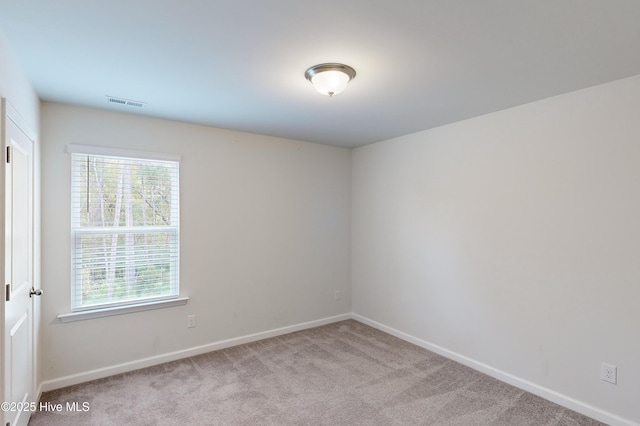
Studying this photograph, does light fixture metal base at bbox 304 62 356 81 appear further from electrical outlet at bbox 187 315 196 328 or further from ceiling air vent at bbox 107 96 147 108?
electrical outlet at bbox 187 315 196 328

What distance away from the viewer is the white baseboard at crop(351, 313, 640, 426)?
238 cm

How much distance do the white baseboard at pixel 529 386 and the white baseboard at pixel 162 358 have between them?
1278 mm

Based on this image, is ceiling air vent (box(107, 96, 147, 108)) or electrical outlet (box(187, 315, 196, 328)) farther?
electrical outlet (box(187, 315, 196, 328))

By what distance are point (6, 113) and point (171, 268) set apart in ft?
6.49

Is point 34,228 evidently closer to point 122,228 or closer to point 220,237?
point 122,228

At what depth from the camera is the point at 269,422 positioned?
7.83ft

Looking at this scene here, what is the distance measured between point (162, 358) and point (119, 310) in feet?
2.12

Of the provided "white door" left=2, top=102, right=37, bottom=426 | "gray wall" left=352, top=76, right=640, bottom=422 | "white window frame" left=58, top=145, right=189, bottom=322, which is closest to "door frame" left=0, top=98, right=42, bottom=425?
"white door" left=2, top=102, right=37, bottom=426

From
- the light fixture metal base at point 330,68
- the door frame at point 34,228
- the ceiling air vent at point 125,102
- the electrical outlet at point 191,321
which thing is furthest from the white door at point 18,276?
the light fixture metal base at point 330,68

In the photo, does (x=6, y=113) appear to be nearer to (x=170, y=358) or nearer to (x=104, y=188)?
(x=104, y=188)

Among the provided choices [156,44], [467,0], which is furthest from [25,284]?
[467,0]

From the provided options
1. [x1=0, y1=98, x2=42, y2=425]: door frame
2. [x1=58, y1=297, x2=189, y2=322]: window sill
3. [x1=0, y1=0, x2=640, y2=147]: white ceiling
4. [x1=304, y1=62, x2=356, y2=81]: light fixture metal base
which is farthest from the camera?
[x1=58, y1=297, x2=189, y2=322]: window sill

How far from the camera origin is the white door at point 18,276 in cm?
185

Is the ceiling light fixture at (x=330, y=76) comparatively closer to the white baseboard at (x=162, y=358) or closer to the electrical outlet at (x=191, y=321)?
the electrical outlet at (x=191, y=321)
